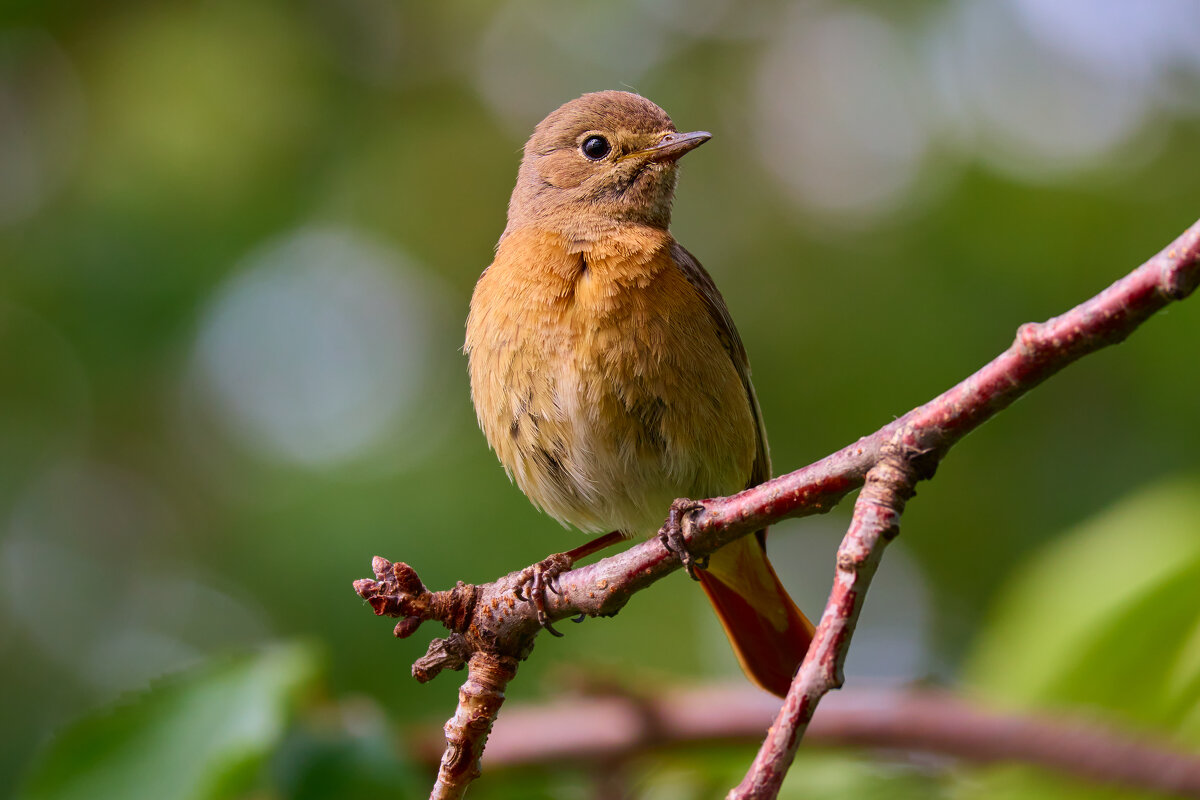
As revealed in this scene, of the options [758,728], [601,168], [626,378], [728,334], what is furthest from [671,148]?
[758,728]

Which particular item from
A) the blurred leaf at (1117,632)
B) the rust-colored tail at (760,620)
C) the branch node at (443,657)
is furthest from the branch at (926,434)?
the rust-colored tail at (760,620)

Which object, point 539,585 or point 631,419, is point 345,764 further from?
point 631,419

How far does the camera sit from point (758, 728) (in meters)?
3.61

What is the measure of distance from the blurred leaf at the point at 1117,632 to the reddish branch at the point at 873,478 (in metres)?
1.43

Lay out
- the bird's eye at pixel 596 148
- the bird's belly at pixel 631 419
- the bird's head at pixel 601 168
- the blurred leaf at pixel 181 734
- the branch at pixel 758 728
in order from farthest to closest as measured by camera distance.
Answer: the bird's eye at pixel 596 148 < the bird's head at pixel 601 168 < the bird's belly at pixel 631 419 < the branch at pixel 758 728 < the blurred leaf at pixel 181 734

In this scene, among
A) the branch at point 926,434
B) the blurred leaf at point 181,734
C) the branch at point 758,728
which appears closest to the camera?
the branch at point 926,434

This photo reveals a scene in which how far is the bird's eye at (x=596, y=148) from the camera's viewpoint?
4523mm

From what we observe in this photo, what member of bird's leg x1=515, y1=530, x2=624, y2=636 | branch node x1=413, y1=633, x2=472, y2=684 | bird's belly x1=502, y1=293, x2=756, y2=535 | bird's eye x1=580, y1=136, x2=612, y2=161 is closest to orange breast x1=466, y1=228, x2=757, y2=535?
bird's belly x1=502, y1=293, x2=756, y2=535

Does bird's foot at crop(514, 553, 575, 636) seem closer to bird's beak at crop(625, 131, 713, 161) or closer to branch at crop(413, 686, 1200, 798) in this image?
branch at crop(413, 686, 1200, 798)

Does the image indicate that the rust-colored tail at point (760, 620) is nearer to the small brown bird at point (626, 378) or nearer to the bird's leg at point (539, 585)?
the small brown bird at point (626, 378)

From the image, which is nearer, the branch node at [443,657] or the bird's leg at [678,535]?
the bird's leg at [678,535]

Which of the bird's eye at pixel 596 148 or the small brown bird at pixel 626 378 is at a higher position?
the bird's eye at pixel 596 148

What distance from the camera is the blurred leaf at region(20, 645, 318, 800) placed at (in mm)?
3035

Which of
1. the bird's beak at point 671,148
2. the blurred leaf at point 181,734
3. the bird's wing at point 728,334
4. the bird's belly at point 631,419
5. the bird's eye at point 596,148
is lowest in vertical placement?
the blurred leaf at point 181,734
